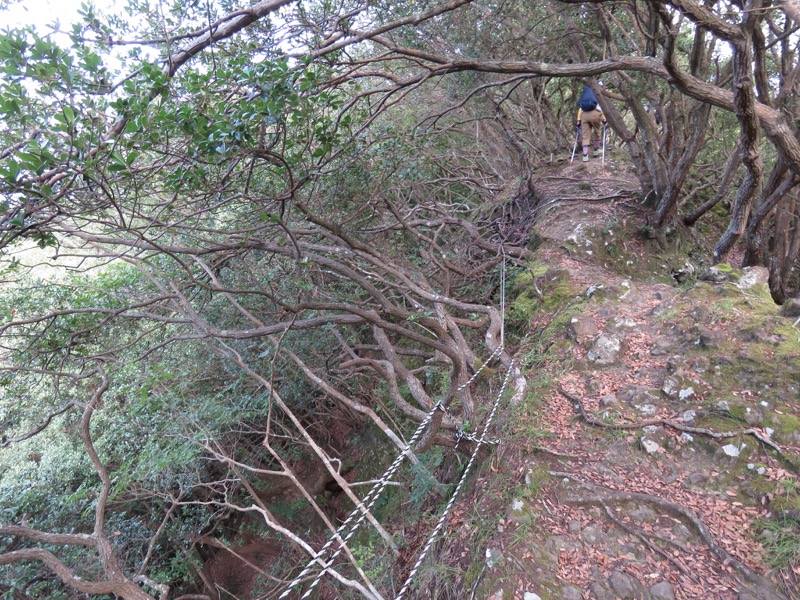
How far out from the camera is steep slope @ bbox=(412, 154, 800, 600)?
261 cm

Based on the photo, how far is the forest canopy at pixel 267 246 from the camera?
274 centimetres

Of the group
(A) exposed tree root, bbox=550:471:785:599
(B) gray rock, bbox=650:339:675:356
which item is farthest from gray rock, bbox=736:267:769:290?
(A) exposed tree root, bbox=550:471:785:599

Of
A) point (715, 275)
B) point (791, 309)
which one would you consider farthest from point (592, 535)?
point (715, 275)

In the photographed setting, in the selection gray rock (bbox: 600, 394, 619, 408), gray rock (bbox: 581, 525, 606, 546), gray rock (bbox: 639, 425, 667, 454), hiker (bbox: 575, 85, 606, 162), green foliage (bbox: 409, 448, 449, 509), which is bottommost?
green foliage (bbox: 409, 448, 449, 509)

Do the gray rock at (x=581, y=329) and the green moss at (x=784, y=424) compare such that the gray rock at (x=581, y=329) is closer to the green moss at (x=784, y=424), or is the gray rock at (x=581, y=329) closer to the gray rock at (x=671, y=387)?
the gray rock at (x=671, y=387)

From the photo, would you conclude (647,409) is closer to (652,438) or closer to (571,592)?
(652,438)

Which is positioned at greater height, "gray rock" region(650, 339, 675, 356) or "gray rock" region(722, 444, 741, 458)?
"gray rock" region(722, 444, 741, 458)

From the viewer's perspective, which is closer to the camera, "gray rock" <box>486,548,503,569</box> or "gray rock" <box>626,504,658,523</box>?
"gray rock" <box>486,548,503,569</box>

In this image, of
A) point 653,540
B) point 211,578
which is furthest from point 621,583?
point 211,578

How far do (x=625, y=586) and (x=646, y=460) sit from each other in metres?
1.07

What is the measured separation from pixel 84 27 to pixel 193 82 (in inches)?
24.1

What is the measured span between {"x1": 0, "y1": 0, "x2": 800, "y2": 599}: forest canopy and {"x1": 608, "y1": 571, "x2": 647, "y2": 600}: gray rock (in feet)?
4.92

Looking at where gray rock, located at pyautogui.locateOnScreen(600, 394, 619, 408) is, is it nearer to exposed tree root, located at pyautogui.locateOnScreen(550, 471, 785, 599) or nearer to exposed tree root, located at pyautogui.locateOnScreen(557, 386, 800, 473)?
exposed tree root, located at pyautogui.locateOnScreen(557, 386, 800, 473)

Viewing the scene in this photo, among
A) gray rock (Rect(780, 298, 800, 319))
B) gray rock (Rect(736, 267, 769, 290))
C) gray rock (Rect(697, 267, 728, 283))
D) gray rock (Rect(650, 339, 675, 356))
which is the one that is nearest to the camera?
gray rock (Rect(780, 298, 800, 319))
